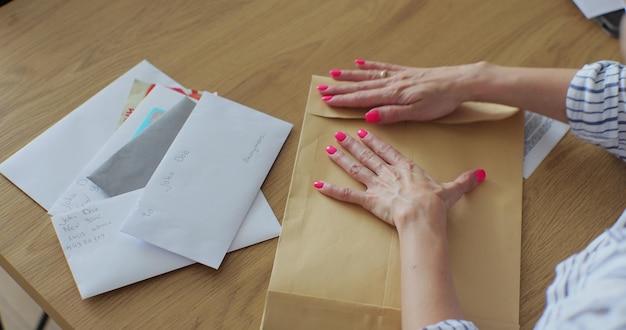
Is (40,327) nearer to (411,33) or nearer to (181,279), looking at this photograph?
(181,279)

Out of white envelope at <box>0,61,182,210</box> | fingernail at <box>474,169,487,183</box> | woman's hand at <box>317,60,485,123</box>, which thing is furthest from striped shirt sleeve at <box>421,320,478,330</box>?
white envelope at <box>0,61,182,210</box>

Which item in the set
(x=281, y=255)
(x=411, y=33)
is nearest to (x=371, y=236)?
(x=281, y=255)

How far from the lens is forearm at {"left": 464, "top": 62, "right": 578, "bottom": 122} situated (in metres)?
0.92

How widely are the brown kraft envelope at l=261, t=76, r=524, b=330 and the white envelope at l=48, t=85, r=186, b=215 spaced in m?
0.24

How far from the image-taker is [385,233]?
82 centimetres

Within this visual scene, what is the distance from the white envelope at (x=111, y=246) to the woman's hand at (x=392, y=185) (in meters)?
0.13

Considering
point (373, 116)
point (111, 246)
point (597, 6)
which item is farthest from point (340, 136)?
point (597, 6)

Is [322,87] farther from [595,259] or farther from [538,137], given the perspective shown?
[595,259]

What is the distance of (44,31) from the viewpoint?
1004mm

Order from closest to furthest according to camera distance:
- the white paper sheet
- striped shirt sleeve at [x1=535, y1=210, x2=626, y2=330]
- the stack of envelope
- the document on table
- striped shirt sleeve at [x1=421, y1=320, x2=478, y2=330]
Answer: striped shirt sleeve at [x1=535, y1=210, x2=626, y2=330] → striped shirt sleeve at [x1=421, y1=320, x2=478, y2=330] → the stack of envelope → the document on table → the white paper sheet

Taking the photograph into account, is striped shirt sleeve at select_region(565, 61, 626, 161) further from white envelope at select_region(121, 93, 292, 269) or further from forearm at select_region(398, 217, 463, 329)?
white envelope at select_region(121, 93, 292, 269)

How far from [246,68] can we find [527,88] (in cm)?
47

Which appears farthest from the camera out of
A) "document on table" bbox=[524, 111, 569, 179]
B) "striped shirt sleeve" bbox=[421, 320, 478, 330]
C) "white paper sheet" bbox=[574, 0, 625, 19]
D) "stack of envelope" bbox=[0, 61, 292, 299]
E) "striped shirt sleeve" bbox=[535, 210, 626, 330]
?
"white paper sheet" bbox=[574, 0, 625, 19]

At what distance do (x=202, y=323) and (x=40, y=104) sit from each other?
0.46 metres
